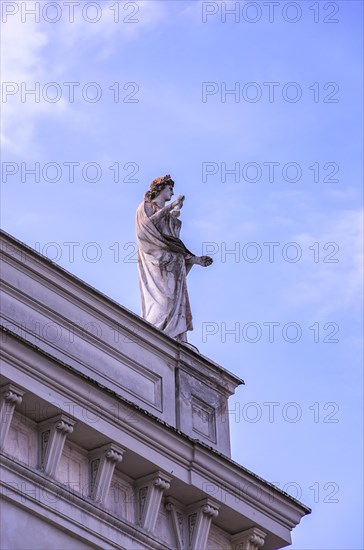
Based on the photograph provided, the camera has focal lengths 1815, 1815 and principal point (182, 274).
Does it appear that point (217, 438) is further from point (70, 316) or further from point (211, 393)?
point (70, 316)

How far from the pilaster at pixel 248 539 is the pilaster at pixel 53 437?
3.30 m

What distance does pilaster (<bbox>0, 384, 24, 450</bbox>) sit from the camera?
2114 cm

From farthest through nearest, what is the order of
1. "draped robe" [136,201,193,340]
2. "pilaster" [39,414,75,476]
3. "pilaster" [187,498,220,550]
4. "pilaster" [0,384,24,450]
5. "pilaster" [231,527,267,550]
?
"draped robe" [136,201,193,340] → "pilaster" [231,527,267,550] → "pilaster" [187,498,220,550] → "pilaster" [39,414,75,476] → "pilaster" [0,384,24,450]

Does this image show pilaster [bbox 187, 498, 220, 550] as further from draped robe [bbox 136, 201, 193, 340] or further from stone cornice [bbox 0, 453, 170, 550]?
draped robe [bbox 136, 201, 193, 340]

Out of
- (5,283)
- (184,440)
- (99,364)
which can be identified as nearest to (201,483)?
(184,440)

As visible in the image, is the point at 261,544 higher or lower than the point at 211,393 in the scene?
lower

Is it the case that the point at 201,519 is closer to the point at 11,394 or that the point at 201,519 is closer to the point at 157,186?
the point at 11,394

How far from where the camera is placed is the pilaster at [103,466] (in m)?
22.0

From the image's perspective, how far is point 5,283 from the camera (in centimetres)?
2233

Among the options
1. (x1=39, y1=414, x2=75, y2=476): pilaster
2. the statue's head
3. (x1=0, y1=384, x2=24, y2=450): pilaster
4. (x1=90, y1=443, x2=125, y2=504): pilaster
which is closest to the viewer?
(x1=0, y1=384, x2=24, y2=450): pilaster

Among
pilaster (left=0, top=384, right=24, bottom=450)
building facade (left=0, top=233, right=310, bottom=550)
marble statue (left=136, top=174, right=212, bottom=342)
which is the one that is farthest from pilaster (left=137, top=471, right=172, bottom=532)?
marble statue (left=136, top=174, right=212, bottom=342)

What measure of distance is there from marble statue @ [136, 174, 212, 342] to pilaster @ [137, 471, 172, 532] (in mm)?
2596

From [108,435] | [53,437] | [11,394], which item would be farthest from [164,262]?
[11,394]

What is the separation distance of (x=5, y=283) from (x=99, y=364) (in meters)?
1.70
